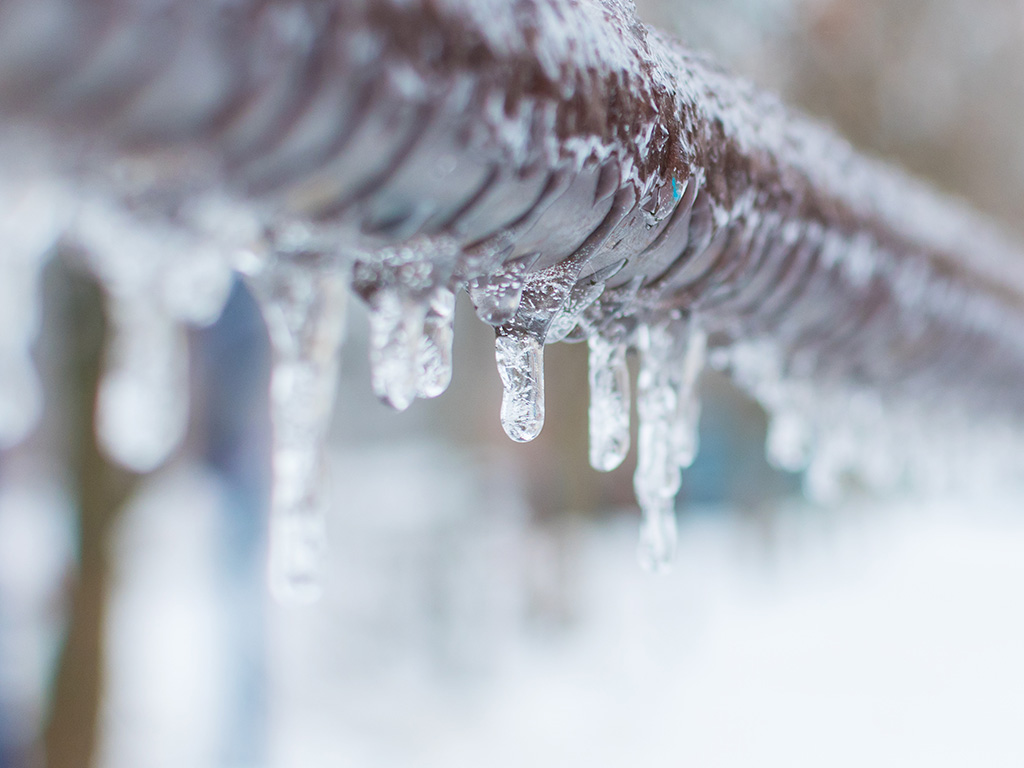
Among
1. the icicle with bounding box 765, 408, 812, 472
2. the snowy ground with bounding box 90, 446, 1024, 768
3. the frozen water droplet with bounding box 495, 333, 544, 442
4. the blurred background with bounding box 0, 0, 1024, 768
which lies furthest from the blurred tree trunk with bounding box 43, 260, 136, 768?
the frozen water droplet with bounding box 495, 333, 544, 442

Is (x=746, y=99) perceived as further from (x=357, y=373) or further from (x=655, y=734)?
(x=357, y=373)

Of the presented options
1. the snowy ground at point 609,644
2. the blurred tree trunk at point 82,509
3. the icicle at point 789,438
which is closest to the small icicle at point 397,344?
the icicle at point 789,438

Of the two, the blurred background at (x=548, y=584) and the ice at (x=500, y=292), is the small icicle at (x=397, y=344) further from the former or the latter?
the blurred background at (x=548, y=584)

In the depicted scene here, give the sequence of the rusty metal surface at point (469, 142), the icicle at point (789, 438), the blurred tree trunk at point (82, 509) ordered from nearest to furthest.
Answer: the rusty metal surface at point (469, 142), the icicle at point (789, 438), the blurred tree trunk at point (82, 509)

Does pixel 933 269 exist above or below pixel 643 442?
above

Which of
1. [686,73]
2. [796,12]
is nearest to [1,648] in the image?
[686,73]
